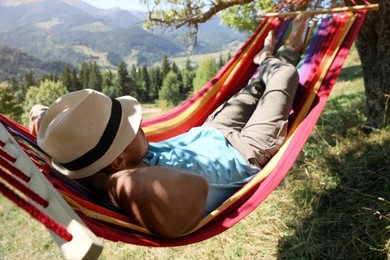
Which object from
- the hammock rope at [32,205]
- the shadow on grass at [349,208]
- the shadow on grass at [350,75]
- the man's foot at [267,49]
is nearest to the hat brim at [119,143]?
the hammock rope at [32,205]

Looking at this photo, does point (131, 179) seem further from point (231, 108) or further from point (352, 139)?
point (352, 139)

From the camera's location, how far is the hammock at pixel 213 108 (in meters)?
1.13

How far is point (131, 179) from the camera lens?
1081 millimetres

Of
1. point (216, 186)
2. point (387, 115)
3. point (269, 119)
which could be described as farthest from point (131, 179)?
point (387, 115)

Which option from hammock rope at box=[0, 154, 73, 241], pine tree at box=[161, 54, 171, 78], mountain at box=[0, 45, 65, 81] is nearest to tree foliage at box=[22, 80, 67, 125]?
pine tree at box=[161, 54, 171, 78]

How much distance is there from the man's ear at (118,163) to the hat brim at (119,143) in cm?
5

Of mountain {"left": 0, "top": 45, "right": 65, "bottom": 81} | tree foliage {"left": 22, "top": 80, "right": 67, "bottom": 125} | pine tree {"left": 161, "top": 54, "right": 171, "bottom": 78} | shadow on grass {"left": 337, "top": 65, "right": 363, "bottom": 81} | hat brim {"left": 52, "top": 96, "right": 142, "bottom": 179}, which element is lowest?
mountain {"left": 0, "top": 45, "right": 65, "bottom": 81}

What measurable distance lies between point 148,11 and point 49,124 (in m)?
3.48

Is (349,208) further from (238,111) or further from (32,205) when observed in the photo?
(32,205)

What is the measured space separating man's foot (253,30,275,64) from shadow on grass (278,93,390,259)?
0.91 metres

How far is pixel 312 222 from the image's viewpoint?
204 centimetres

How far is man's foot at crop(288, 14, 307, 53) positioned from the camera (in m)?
2.66

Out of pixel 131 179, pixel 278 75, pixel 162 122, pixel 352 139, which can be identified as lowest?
pixel 352 139

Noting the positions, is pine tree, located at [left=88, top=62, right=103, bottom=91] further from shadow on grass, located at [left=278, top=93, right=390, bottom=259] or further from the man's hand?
the man's hand
